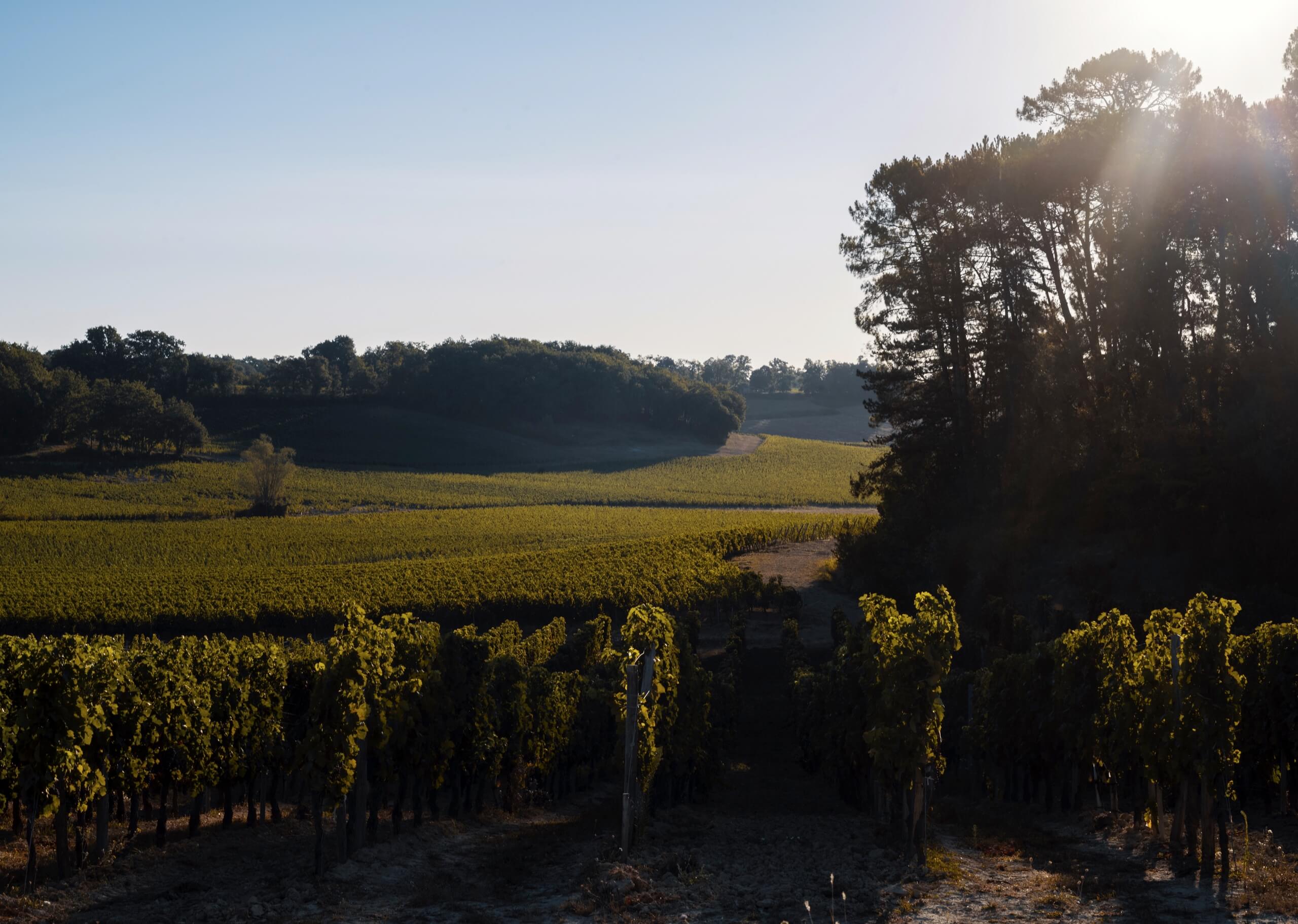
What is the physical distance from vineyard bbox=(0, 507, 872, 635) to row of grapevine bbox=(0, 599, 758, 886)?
1884 cm

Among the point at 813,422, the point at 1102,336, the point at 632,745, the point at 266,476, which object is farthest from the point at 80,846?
the point at 813,422

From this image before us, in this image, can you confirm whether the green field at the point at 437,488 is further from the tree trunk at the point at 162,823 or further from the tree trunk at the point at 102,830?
the tree trunk at the point at 102,830

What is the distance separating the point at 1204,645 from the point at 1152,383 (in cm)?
2277

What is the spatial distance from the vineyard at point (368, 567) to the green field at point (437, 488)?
335 inches

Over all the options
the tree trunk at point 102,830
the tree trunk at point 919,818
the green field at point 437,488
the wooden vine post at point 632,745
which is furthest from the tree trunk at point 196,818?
the green field at point 437,488

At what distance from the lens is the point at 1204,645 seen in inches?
590

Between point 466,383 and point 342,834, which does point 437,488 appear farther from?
point 342,834

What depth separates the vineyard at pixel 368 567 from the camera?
4325 centimetres

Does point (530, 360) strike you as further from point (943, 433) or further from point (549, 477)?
point (943, 433)

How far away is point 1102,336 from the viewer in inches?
1484

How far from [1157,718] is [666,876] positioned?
781 centimetres

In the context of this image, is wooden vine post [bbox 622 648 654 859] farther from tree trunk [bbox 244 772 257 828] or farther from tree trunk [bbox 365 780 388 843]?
tree trunk [bbox 244 772 257 828]

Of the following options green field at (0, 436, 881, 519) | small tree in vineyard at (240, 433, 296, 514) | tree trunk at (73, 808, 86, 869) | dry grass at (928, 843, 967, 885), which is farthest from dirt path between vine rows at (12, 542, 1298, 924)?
small tree in vineyard at (240, 433, 296, 514)

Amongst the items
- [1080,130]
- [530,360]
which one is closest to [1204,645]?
[1080,130]
